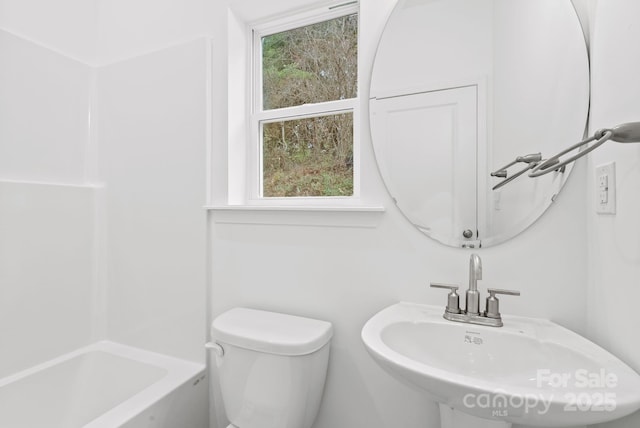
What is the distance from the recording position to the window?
1.38 meters

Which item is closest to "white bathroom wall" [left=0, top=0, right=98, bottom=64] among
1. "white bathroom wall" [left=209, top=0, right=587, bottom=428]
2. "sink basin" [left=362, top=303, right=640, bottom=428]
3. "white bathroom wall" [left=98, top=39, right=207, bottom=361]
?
"white bathroom wall" [left=98, top=39, right=207, bottom=361]

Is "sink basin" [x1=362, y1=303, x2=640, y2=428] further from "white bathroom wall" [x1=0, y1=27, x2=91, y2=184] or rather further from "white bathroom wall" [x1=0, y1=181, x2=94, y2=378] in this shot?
"white bathroom wall" [x1=0, y1=27, x2=91, y2=184]

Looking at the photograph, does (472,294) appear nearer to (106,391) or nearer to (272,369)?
(272,369)

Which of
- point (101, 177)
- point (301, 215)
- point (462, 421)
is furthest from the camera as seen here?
point (101, 177)

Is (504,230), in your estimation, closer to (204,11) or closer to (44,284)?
(204,11)

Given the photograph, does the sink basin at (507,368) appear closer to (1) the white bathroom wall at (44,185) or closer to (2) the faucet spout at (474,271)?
(2) the faucet spout at (474,271)

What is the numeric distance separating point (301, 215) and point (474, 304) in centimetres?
66

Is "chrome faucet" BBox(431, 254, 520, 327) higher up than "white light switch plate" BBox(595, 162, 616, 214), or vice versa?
"white light switch plate" BBox(595, 162, 616, 214)

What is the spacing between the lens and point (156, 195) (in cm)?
156

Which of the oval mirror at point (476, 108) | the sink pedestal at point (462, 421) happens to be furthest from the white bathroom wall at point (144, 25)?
the sink pedestal at point (462, 421)

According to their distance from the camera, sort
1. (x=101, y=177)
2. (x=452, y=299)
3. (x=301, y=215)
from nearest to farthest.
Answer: (x=452, y=299) → (x=301, y=215) → (x=101, y=177)

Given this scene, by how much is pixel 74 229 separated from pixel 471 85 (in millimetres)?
1881

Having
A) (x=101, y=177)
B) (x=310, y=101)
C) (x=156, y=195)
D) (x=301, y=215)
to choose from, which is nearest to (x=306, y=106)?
(x=310, y=101)

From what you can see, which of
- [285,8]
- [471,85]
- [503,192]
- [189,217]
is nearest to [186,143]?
[189,217]
